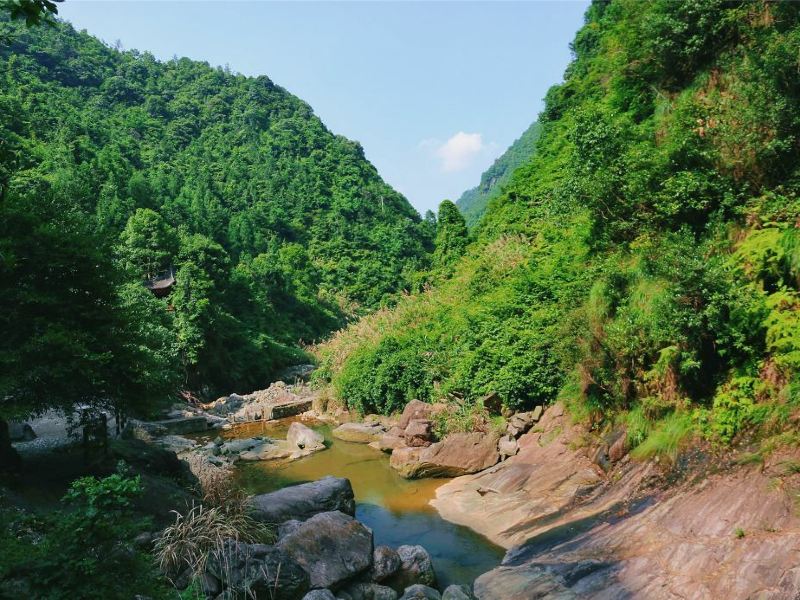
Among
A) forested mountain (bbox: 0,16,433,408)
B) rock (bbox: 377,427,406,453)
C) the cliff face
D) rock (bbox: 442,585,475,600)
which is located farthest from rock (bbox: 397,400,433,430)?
Result: rock (bbox: 442,585,475,600)

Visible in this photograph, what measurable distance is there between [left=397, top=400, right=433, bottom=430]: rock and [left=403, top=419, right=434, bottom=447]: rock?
1.28 ft

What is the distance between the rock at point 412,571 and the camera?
7973 mm

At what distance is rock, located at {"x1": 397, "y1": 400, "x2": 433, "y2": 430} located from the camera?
1516cm

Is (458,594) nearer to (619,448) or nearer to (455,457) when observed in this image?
(619,448)

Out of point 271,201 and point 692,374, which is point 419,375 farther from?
point 271,201

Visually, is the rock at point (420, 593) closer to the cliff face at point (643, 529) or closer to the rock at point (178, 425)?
the cliff face at point (643, 529)

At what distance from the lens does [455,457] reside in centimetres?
1268

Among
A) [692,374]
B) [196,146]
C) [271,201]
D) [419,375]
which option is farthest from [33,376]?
[196,146]

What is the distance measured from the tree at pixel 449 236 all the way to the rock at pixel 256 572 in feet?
72.9

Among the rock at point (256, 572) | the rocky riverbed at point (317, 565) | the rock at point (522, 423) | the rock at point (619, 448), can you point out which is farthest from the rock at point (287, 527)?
the rock at point (522, 423)

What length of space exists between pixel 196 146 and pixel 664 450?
249 ft

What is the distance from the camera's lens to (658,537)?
7035 millimetres

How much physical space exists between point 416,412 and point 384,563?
7425 mm

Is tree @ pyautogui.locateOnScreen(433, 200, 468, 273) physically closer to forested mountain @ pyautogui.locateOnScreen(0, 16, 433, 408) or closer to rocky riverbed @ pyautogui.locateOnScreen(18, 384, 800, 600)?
forested mountain @ pyautogui.locateOnScreen(0, 16, 433, 408)
